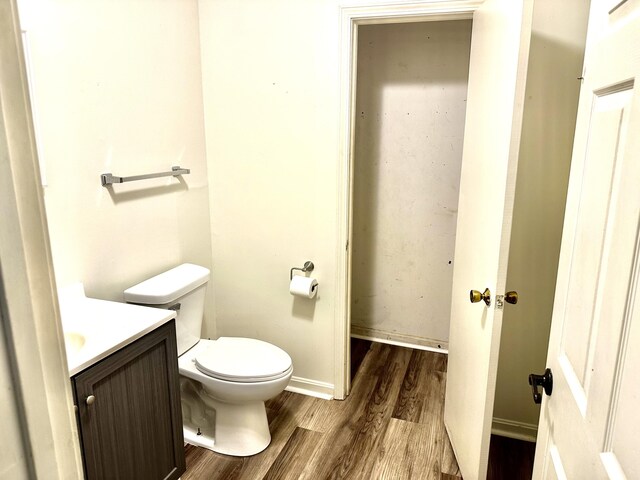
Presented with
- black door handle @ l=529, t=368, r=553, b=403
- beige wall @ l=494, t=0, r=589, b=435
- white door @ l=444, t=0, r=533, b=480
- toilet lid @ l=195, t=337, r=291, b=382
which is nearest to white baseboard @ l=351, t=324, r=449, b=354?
beige wall @ l=494, t=0, r=589, b=435

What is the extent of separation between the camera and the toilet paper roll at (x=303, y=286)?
236 cm

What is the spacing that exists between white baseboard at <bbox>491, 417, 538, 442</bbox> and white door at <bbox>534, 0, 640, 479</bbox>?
4.44 feet

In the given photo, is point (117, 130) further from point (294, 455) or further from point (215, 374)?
point (294, 455)

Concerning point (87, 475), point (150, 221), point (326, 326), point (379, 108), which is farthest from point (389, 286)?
point (87, 475)

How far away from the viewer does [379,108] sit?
289 centimetres

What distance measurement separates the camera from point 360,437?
2.23 meters

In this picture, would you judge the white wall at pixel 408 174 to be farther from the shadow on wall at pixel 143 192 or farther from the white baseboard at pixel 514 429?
the shadow on wall at pixel 143 192

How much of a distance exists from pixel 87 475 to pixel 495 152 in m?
1.63

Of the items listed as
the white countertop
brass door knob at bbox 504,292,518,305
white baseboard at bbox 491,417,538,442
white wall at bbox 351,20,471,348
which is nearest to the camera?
the white countertop

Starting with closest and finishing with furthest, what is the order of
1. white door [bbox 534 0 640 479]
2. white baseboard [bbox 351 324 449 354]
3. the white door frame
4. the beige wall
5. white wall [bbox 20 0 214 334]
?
the white door frame, white door [bbox 534 0 640 479], white wall [bbox 20 0 214 334], the beige wall, white baseboard [bbox 351 324 449 354]

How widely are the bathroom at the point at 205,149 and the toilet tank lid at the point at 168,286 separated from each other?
80 mm

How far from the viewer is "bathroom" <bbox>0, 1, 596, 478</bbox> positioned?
1.69m

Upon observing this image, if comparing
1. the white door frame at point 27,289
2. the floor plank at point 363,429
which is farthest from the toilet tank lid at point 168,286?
the white door frame at point 27,289

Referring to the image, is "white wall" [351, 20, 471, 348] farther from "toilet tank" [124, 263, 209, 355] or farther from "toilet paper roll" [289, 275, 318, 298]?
"toilet tank" [124, 263, 209, 355]
